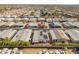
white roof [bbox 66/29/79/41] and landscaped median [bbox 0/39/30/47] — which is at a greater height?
white roof [bbox 66/29/79/41]

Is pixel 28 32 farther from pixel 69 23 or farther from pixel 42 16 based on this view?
pixel 69 23

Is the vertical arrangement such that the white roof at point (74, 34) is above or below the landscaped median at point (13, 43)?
above

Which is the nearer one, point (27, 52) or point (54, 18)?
point (27, 52)

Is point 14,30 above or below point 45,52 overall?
above

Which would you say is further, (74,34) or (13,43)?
(74,34)
